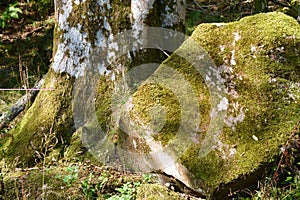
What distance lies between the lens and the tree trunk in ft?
12.7

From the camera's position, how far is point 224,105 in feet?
10.2

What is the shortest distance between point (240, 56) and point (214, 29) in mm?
352

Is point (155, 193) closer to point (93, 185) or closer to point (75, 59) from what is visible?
point (93, 185)

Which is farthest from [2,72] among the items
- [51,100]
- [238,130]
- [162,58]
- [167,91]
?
[238,130]

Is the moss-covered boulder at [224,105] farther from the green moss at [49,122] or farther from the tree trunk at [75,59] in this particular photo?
the green moss at [49,122]

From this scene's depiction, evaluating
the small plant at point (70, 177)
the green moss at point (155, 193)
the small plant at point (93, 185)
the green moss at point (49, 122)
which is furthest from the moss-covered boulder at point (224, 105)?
the green moss at point (49, 122)

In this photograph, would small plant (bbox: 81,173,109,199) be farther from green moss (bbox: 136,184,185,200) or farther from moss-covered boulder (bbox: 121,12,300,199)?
moss-covered boulder (bbox: 121,12,300,199)

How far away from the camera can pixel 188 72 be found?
3.27m

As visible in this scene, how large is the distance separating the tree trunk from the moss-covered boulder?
71 centimetres

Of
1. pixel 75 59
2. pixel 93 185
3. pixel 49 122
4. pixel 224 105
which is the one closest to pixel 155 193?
pixel 93 185

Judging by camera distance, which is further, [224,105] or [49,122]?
[49,122]

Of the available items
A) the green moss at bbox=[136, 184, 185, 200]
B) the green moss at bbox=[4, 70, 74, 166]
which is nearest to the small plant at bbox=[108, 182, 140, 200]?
the green moss at bbox=[136, 184, 185, 200]

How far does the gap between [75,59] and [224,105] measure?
64.9 inches

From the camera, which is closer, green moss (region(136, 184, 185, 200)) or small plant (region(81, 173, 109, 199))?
green moss (region(136, 184, 185, 200))
